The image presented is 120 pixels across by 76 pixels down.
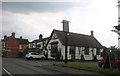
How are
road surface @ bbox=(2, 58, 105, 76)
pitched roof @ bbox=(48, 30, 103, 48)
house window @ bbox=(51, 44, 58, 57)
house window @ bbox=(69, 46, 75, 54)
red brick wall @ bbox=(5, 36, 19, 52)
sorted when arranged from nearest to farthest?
road surface @ bbox=(2, 58, 105, 76) < house window @ bbox=(69, 46, 75, 54) < pitched roof @ bbox=(48, 30, 103, 48) < house window @ bbox=(51, 44, 58, 57) < red brick wall @ bbox=(5, 36, 19, 52)

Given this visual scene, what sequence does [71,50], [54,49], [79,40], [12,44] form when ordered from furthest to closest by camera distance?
[12,44], [79,40], [54,49], [71,50]

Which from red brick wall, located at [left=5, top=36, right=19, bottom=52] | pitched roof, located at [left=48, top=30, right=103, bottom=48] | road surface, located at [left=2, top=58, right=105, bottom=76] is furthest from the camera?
red brick wall, located at [left=5, top=36, right=19, bottom=52]

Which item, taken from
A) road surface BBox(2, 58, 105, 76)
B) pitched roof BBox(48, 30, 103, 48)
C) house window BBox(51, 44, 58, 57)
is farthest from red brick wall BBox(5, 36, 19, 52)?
road surface BBox(2, 58, 105, 76)

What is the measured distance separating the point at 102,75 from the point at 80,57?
117 feet

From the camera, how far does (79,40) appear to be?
Answer: 5684 centimetres

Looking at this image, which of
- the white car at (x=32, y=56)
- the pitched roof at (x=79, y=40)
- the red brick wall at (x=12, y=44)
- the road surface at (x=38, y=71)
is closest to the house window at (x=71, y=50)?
the pitched roof at (x=79, y=40)

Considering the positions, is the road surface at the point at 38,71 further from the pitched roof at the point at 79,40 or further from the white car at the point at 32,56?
the pitched roof at the point at 79,40

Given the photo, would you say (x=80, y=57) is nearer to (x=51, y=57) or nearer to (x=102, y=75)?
(x=51, y=57)

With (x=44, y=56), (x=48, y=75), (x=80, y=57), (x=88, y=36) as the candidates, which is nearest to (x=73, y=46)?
(x=80, y=57)

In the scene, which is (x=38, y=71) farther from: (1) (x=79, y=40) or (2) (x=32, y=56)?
(1) (x=79, y=40)

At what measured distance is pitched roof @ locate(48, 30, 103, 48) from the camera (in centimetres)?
5400

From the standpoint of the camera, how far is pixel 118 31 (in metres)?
18.7

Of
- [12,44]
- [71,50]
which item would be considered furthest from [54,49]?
[12,44]

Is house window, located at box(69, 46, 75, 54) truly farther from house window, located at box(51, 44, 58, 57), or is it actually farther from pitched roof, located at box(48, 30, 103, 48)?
house window, located at box(51, 44, 58, 57)
